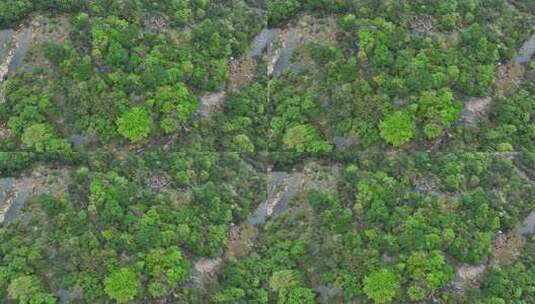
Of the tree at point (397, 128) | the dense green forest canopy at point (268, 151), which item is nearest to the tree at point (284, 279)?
the dense green forest canopy at point (268, 151)

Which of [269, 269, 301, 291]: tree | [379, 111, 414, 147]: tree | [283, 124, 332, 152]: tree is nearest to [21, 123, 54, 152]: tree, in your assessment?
[283, 124, 332, 152]: tree

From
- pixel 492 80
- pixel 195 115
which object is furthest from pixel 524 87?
A: pixel 195 115

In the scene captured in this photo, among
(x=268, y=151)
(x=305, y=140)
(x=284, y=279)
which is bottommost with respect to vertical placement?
(x=284, y=279)

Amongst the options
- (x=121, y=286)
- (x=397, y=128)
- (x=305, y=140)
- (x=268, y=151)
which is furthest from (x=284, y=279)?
(x=397, y=128)

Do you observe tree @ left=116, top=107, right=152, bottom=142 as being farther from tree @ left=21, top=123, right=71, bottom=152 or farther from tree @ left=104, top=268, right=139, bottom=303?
tree @ left=104, top=268, right=139, bottom=303

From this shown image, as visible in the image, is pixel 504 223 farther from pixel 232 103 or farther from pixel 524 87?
pixel 232 103

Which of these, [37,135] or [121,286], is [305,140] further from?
[37,135]

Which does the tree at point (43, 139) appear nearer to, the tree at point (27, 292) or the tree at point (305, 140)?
the tree at point (27, 292)
